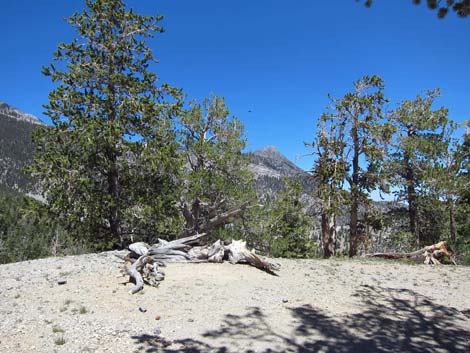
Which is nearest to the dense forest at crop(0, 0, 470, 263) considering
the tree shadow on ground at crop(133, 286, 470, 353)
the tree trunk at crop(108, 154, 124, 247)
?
the tree trunk at crop(108, 154, 124, 247)

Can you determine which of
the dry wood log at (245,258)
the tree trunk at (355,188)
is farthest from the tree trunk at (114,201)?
the tree trunk at (355,188)

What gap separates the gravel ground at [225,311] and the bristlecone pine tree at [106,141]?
305 cm

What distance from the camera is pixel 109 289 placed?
25.8 ft

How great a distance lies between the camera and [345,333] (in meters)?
6.13

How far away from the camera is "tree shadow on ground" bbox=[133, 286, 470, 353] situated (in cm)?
550

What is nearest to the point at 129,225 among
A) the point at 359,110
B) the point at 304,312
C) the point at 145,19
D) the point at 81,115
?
the point at 81,115

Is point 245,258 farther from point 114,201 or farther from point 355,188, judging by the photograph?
point 355,188

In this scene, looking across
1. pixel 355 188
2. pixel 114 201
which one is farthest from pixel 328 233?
pixel 114 201

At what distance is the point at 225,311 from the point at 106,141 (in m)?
7.90

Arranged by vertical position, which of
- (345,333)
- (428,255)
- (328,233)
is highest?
(328,233)

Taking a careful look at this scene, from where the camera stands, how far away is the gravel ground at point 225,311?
5578 mm

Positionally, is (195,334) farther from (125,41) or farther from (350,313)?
(125,41)

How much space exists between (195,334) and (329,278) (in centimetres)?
518

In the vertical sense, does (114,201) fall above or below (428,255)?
above
